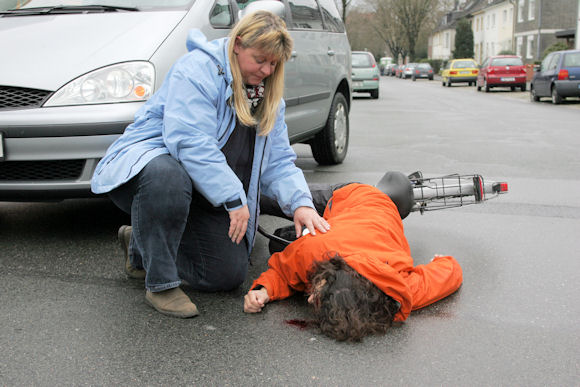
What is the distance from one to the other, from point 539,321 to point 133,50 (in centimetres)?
271

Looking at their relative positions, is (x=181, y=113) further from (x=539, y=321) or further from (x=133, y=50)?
(x=539, y=321)

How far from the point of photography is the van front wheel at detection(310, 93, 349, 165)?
22.7ft

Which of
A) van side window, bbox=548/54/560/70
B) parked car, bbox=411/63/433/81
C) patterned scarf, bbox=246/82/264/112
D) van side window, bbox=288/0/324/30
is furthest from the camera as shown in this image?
parked car, bbox=411/63/433/81

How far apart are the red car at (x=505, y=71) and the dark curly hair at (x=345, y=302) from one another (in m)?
26.6

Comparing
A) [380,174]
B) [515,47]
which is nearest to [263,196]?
[380,174]

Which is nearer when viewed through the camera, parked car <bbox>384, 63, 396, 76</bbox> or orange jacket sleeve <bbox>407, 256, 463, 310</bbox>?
orange jacket sleeve <bbox>407, 256, 463, 310</bbox>

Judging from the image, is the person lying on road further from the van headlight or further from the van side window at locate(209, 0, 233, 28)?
the van side window at locate(209, 0, 233, 28)

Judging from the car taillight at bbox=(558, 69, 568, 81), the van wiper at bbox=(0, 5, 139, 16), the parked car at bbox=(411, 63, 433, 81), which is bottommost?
the parked car at bbox=(411, 63, 433, 81)

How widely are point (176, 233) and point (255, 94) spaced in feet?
2.56

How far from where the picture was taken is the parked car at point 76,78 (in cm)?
373

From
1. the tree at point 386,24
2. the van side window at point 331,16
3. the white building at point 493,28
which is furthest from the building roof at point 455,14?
the van side window at point 331,16

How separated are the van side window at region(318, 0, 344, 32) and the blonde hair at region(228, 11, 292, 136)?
12.3 ft

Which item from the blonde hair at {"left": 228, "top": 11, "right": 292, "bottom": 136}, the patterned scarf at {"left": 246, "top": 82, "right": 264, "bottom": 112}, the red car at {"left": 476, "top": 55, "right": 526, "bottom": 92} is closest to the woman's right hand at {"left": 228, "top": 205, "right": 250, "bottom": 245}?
the blonde hair at {"left": 228, "top": 11, "right": 292, "bottom": 136}

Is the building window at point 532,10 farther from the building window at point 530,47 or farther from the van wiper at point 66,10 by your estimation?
the van wiper at point 66,10
